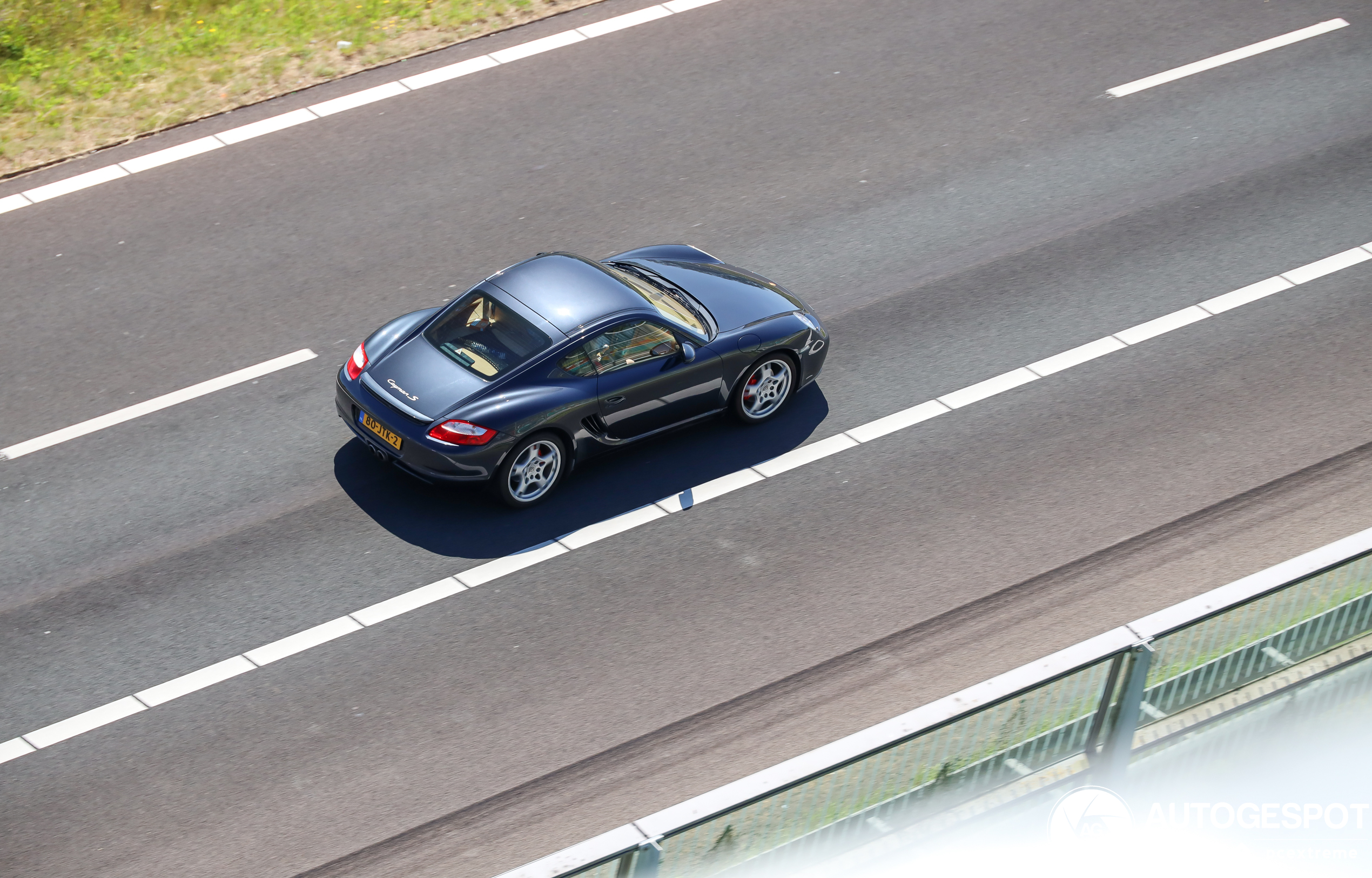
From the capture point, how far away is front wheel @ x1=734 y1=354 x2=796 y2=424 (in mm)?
11391

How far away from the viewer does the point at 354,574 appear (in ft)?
33.4

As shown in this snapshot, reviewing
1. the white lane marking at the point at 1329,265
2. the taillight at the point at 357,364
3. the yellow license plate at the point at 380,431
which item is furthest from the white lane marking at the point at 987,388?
the taillight at the point at 357,364

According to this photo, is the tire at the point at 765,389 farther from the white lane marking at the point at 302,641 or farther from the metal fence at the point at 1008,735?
the metal fence at the point at 1008,735

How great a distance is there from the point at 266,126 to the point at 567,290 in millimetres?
5369

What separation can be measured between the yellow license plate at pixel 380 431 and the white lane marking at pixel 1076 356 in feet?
16.7

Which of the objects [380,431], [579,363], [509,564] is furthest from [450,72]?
[509,564]

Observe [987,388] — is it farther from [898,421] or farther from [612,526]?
[612,526]

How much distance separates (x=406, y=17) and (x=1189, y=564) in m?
10.1

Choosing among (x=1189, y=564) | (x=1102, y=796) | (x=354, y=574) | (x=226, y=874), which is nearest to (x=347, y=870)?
(x=226, y=874)

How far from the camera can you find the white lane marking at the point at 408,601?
988 centimetres

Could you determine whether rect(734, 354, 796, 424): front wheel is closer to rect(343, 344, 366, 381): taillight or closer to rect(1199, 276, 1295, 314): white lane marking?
rect(343, 344, 366, 381): taillight

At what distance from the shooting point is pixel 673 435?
11555 mm

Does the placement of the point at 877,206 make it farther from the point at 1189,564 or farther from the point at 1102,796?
the point at 1102,796

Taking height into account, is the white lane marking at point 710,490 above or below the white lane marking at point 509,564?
above
